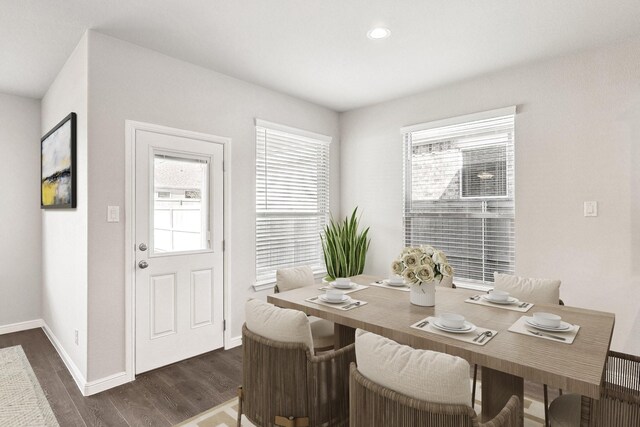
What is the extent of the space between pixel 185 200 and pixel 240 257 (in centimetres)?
81

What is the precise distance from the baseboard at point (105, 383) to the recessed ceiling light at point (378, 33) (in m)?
3.25

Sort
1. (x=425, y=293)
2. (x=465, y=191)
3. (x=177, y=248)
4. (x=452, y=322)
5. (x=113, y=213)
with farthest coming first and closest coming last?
(x=465, y=191) → (x=177, y=248) → (x=113, y=213) → (x=425, y=293) → (x=452, y=322)

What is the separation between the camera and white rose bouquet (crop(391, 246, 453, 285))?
197 centimetres

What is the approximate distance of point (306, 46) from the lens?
113 inches

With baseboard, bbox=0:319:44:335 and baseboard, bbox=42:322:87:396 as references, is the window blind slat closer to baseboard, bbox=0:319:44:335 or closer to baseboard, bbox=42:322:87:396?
baseboard, bbox=42:322:87:396

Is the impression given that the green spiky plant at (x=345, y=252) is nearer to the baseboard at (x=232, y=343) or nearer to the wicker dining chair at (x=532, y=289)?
the baseboard at (x=232, y=343)

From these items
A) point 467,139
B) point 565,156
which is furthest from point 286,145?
point 565,156

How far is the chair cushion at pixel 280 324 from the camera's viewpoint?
1.59 meters

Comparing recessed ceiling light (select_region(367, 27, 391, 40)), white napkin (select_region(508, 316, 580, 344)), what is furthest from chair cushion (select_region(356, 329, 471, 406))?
recessed ceiling light (select_region(367, 27, 391, 40))

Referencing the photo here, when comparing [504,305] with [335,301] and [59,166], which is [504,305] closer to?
[335,301]

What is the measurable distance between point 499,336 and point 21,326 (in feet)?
16.2

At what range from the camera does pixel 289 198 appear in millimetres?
4148

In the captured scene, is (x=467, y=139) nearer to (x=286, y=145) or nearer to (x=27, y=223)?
(x=286, y=145)

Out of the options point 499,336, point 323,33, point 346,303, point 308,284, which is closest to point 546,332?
point 499,336
